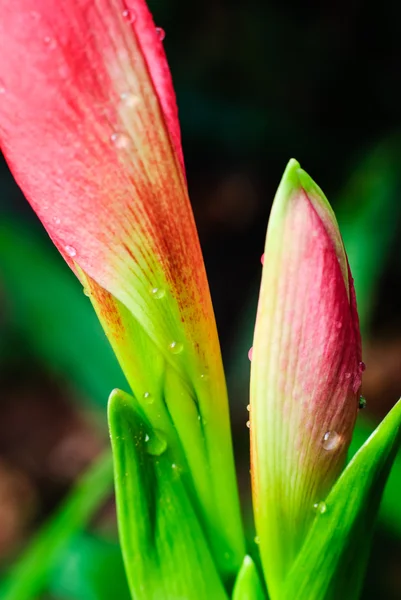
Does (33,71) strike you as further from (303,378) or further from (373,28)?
(373,28)

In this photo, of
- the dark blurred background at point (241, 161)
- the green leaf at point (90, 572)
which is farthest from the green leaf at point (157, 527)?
the dark blurred background at point (241, 161)

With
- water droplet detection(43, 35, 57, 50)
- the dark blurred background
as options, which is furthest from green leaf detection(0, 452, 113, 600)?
water droplet detection(43, 35, 57, 50)

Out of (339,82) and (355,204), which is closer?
(355,204)

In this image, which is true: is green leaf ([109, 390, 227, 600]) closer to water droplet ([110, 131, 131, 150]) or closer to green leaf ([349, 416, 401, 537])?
water droplet ([110, 131, 131, 150])

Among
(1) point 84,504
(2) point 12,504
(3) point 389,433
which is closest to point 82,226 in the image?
(3) point 389,433

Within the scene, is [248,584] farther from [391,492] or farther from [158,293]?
[391,492]
